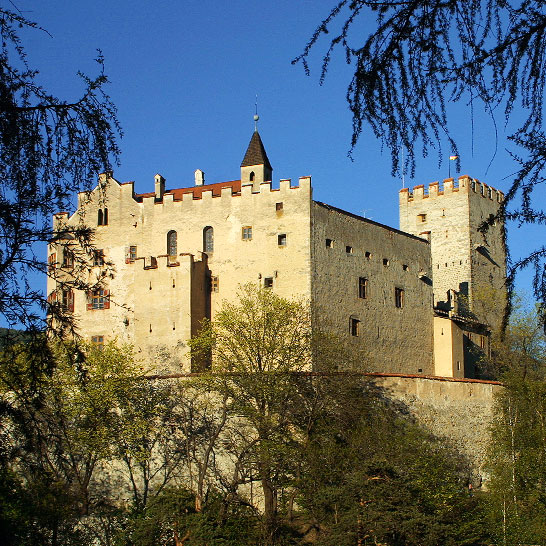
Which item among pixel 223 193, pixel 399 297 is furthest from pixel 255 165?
pixel 399 297

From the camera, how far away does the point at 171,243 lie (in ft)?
148

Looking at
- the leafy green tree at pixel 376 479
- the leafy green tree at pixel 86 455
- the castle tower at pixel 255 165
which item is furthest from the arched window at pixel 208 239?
the leafy green tree at pixel 376 479

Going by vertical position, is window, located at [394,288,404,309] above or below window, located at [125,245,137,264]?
below

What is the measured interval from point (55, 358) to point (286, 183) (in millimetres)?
36026

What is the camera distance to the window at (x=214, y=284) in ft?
141

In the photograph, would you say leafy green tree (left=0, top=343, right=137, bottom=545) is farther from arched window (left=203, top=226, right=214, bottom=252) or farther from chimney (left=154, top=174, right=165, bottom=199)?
chimney (left=154, top=174, right=165, bottom=199)

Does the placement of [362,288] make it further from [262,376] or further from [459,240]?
[459,240]

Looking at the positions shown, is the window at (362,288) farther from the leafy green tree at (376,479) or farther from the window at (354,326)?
the leafy green tree at (376,479)

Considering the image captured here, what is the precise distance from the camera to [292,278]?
41375 mm

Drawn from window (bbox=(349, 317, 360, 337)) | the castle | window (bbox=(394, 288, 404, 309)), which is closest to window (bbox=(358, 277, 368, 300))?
the castle

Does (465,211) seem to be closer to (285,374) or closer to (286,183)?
(286,183)

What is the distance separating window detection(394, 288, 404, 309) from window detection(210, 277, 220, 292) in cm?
942

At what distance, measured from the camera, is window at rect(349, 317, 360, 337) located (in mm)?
42625

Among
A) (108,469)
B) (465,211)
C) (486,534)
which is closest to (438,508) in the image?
(486,534)
